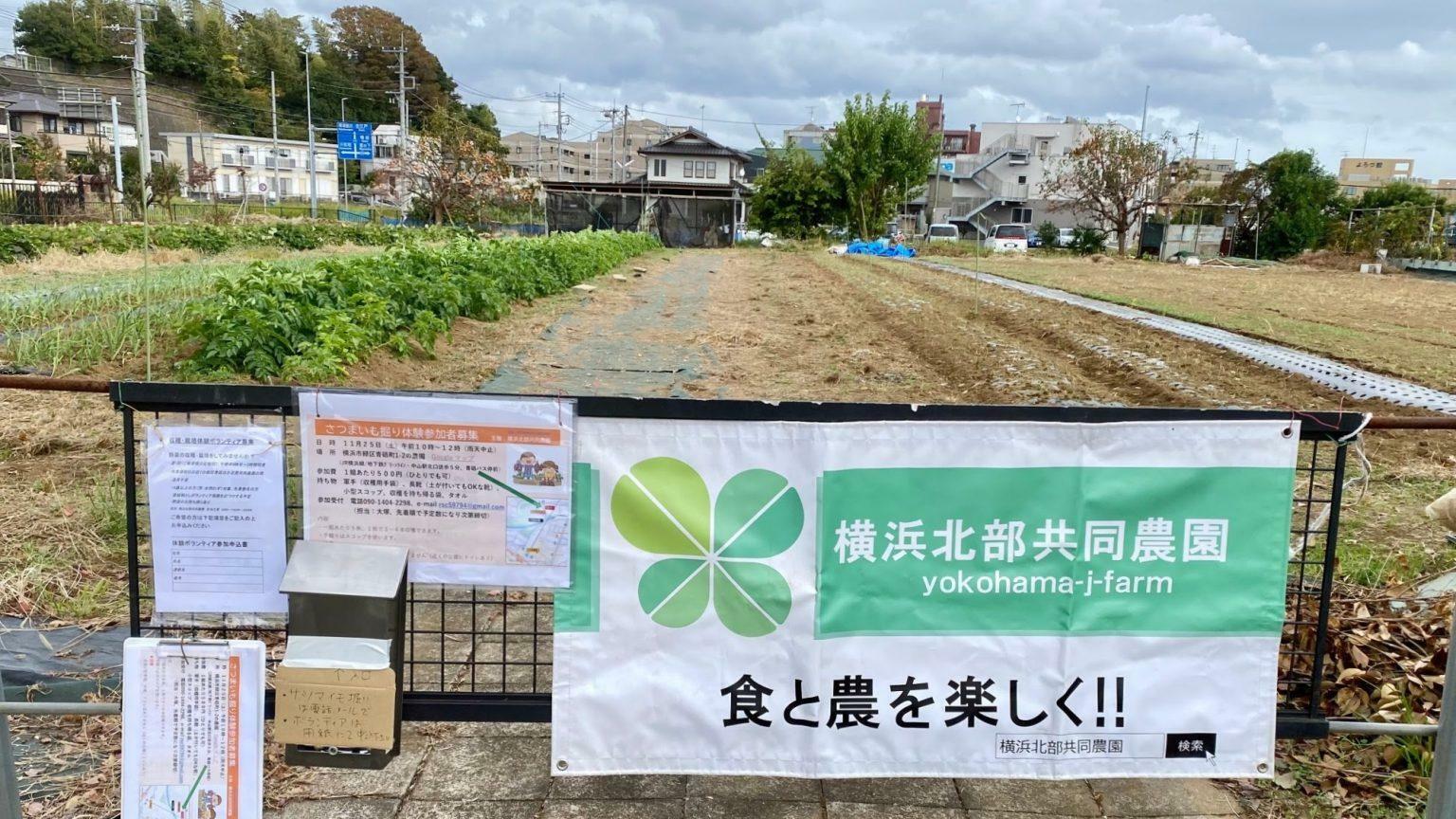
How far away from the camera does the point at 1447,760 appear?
235 centimetres

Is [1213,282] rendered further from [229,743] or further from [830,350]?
[229,743]

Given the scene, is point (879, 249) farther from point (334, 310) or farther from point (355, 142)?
point (334, 310)

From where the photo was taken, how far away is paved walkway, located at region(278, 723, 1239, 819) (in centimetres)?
271

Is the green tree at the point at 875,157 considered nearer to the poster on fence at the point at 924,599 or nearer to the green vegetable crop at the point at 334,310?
the green vegetable crop at the point at 334,310

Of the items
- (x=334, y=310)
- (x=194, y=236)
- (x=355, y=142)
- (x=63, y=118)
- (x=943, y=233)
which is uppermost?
(x=63, y=118)

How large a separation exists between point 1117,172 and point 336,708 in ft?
169

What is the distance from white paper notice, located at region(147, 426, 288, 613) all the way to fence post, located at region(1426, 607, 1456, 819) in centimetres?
286

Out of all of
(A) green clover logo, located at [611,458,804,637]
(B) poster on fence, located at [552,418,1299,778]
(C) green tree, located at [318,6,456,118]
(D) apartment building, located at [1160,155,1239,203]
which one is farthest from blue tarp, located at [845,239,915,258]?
(C) green tree, located at [318,6,456,118]

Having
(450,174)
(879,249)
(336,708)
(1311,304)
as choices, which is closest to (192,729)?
(336,708)

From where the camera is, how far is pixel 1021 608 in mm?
2408

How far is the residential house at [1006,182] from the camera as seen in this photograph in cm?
7175

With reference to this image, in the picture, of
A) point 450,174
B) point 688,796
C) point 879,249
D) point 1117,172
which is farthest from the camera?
point 1117,172

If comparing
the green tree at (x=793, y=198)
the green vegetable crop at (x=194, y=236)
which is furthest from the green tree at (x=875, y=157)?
the green vegetable crop at (x=194, y=236)

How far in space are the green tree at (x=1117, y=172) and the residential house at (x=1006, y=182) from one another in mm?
10782
